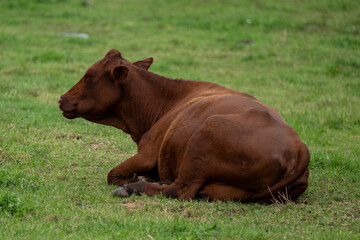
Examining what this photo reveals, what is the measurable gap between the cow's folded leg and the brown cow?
0.03ft

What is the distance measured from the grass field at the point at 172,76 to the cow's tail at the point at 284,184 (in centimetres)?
17

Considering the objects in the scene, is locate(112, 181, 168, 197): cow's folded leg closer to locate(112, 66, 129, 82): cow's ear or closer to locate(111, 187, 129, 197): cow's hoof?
locate(111, 187, 129, 197): cow's hoof

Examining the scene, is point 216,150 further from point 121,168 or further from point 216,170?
point 121,168

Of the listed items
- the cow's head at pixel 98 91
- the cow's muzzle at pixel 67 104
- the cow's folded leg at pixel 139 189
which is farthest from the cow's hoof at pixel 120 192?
the cow's muzzle at pixel 67 104

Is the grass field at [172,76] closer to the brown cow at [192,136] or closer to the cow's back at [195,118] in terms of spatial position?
the brown cow at [192,136]

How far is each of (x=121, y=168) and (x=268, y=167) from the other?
74.3 inches

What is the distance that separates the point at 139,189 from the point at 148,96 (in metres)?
1.59

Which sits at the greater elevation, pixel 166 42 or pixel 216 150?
pixel 216 150

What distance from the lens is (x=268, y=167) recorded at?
5828mm

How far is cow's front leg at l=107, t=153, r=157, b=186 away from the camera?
690 cm

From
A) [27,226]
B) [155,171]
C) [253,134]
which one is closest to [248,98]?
[253,134]

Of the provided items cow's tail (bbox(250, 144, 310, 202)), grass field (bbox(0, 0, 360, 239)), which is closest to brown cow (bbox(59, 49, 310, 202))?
cow's tail (bbox(250, 144, 310, 202))

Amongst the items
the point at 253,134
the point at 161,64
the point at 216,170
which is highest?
the point at 253,134

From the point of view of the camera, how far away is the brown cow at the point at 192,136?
233 inches
